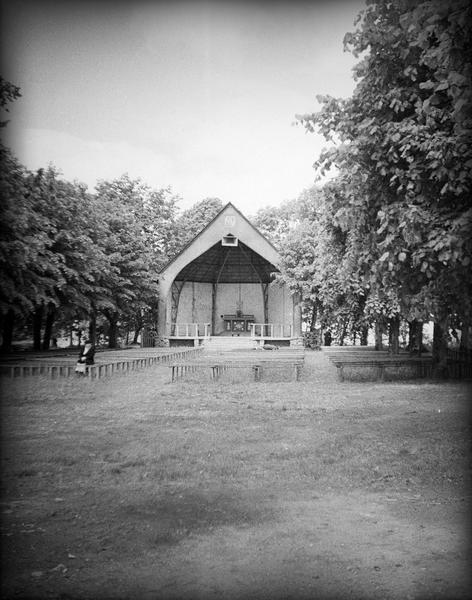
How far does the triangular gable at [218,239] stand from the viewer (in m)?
42.4

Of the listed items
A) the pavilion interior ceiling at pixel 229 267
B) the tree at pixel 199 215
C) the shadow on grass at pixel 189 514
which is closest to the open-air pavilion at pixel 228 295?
the pavilion interior ceiling at pixel 229 267

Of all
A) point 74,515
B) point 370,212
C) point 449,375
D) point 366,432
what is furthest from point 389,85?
point 449,375

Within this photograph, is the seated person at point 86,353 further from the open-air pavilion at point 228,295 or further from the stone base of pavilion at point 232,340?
the open-air pavilion at point 228,295

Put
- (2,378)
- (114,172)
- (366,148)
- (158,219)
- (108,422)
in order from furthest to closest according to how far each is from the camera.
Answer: (158,219), (2,378), (108,422), (366,148), (114,172)

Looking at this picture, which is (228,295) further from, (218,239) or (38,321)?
(38,321)

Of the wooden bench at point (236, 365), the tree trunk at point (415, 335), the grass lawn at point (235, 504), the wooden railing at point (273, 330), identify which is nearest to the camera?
the grass lawn at point (235, 504)

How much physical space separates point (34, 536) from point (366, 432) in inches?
228

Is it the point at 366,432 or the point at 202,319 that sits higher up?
the point at 202,319

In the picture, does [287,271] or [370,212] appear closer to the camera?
[370,212]

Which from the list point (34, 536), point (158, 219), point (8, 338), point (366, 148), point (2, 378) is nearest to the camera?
point (34, 536)

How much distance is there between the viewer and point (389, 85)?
7.82 metres

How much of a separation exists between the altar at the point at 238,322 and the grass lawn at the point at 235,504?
3816 cm

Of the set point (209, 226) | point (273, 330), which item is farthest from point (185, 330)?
point (209, 226)

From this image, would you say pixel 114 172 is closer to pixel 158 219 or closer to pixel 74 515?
pixel 74 515
